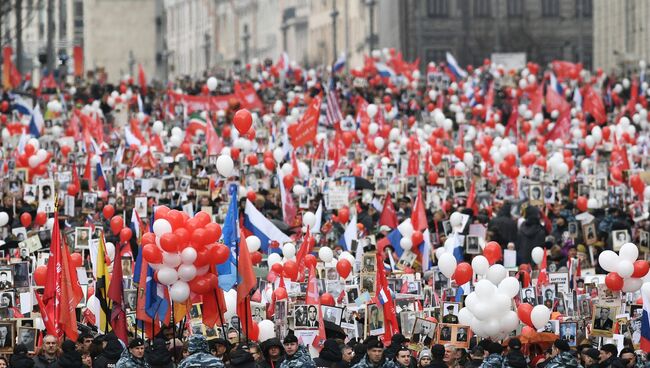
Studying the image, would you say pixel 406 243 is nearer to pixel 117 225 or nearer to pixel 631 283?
pixel 117 225

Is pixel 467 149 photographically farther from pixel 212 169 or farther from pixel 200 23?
pixel 200 23

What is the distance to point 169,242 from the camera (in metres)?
17.4

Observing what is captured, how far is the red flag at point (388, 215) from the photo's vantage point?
85.8 ft

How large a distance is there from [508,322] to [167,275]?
8.46ft

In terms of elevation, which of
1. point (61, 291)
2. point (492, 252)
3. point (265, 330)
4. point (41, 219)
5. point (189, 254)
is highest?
point (41, 219)

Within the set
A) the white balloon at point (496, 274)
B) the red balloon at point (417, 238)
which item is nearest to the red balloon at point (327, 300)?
the white balloon at point (496, 274)

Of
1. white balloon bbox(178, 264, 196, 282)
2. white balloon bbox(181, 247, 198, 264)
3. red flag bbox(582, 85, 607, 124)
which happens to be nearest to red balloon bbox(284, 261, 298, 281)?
white balloon bbox(178, 264, 196, 282)

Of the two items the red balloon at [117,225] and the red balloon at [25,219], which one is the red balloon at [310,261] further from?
the red balloon at [25,219]

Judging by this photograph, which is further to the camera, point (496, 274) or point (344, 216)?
point (344, 216)

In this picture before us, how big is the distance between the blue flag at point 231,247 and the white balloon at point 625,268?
9.92 ft

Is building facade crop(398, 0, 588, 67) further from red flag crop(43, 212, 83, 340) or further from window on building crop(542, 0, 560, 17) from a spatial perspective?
red flag crop(43, 212, 83, 340)

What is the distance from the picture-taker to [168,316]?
18.3 meters

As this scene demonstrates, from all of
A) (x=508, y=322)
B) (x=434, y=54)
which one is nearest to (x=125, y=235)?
(x=508, y=322)

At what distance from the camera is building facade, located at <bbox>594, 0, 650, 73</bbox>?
199 feet
